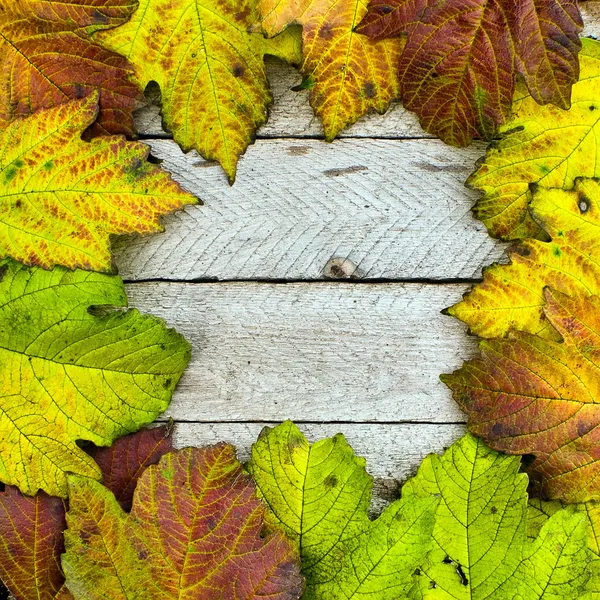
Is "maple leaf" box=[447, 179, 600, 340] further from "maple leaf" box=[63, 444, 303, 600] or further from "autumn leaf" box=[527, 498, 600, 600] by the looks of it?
"maple leaf" box=[63, 444, 303, 600]

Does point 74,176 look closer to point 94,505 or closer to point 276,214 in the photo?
point 276,214

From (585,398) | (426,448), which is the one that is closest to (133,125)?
(426,448)

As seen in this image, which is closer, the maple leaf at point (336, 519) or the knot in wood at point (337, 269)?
the maple leaf at point (336, 519)

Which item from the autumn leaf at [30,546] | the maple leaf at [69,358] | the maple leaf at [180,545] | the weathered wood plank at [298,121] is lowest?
the autumn leaf at [30,546]

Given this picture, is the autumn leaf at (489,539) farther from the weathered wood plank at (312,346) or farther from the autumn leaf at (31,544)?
the autumn leaf at (31,544)

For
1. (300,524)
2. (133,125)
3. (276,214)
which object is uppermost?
(133,125)

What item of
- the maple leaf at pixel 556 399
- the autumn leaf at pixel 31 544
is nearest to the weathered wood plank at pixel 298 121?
the maple leaf at pixel 556 399

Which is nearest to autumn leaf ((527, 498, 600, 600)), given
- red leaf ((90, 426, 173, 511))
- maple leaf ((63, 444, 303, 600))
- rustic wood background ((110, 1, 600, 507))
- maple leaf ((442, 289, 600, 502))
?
maple leaf ((442, 289, 600, 502))

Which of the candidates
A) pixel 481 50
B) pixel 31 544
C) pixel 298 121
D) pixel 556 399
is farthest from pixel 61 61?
pixel 556 399
